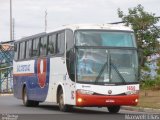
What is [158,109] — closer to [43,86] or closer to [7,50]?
[43,86]

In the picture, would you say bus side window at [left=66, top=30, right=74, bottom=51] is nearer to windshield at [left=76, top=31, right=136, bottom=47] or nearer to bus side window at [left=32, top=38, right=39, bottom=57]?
windshield at [left=76, top=31, right=136, bottom=47]

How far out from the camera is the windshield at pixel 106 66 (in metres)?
22.8

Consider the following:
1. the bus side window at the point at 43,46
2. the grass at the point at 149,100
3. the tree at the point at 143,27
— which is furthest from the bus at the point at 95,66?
the tree at the point at 143,27

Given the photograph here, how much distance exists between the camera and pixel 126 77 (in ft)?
75.9

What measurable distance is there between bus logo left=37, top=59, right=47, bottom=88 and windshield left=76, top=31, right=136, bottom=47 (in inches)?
159

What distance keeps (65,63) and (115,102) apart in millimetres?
2656

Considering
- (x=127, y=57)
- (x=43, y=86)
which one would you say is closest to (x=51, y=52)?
(x=43, y=86)

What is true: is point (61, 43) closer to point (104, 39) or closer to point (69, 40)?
point (69, 40)

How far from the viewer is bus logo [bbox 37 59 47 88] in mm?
27267

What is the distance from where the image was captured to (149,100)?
31.1m

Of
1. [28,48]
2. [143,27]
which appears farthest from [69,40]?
[143,27]

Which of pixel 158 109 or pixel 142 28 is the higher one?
pixel 142 28

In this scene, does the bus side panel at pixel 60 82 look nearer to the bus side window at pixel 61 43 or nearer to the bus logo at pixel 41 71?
the bus side window at pixel 61 43

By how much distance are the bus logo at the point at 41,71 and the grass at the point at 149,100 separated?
176 inches
